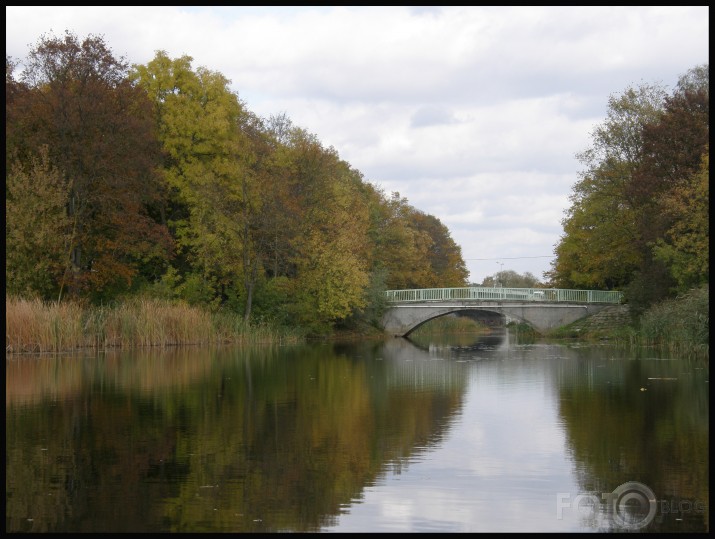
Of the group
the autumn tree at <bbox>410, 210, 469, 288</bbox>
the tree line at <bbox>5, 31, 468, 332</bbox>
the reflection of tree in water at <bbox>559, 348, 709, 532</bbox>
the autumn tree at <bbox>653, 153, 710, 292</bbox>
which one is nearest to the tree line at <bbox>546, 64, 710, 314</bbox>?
the autumn tree at <bbox>653, 153, 710, 292</bbox>

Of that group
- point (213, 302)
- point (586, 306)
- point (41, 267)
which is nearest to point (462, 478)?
point (41, 267)

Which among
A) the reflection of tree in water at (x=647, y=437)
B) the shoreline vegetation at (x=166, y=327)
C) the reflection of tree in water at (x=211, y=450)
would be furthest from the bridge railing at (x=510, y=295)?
the reflection of tree in water at (x=211, y=450)

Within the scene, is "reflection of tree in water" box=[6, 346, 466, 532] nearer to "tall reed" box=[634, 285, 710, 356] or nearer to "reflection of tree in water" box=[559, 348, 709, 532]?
"reflection of tree in water" box=[559, 348, 709, 532]

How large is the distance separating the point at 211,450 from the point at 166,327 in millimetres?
26232

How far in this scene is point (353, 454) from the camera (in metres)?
12.2

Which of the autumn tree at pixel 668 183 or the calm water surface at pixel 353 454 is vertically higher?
the autumn tree at pixel 668 183

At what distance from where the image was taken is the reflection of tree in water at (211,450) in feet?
29.8

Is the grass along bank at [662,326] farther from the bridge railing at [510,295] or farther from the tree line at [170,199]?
the tree line at [170,199]

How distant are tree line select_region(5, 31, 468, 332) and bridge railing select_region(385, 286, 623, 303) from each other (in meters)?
2.89

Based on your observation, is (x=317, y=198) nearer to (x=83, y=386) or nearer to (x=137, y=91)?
(x=137, y=91)

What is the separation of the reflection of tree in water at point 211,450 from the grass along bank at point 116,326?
35.3 feet

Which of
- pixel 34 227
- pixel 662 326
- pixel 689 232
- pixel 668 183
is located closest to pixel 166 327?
pixel 34 227

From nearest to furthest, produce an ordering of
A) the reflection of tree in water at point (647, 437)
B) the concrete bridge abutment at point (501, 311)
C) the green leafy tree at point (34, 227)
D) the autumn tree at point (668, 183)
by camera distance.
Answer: the reflection of tree in water at point (647, 437) → the green leafy tree at point (34, 227) → the autumn tree at point (668, 183) → the concrete bridge abutment at point (501, 311)

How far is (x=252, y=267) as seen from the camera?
50250mm
